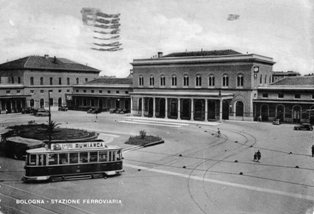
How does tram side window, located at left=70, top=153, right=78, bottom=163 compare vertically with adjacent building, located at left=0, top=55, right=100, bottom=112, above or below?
below

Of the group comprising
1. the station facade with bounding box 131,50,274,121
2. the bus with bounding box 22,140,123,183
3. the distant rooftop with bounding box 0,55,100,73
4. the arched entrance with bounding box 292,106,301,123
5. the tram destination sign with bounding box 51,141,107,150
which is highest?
the distant rooftop with bounding box 0,55,100,73

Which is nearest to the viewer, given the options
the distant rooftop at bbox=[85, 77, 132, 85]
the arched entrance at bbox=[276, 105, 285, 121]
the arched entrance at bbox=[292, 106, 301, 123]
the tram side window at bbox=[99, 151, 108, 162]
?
the tram side window at bbox=[99, 151, 108, 162]

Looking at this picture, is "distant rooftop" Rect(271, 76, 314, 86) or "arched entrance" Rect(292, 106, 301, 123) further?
"distant rooftop" Rect(271, 76, 314, 86)

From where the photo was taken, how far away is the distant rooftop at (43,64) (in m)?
57.6

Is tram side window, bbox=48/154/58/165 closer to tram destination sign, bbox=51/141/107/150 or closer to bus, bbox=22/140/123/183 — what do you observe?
bus, bbox=22/140/123/183

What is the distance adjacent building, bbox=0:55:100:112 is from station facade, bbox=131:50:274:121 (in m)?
17.1

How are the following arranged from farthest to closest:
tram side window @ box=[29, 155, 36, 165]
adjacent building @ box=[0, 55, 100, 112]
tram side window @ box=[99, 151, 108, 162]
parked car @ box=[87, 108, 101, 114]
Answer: parked car @ box=[87, 108, 101, 114] → adjacent building @ box=[0, 55, 100, 112] → tram side window @ box=[99, 151, 108, 162] → tram side window @ box=[29, 155, 36, 165]

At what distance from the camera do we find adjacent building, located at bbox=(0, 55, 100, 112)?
54.0 metres

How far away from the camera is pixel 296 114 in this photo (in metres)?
40.7

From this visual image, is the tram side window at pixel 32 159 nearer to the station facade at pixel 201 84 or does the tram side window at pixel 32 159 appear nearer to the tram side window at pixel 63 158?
the tram side window at pixel 63 158

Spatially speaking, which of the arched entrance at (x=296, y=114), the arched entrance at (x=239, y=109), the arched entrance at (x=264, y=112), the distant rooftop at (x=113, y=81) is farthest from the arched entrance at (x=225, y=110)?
the distant rooftop at (x=113, y=81)

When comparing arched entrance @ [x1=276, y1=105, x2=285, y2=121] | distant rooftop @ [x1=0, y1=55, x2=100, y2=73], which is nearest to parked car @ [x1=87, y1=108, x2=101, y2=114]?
distant rooftop @ [x1=0, y1=55, x2=100, y2=73]

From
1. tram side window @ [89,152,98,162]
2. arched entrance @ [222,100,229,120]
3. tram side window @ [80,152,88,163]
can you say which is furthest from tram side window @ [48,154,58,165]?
arched entrance @ [222,100,229,120]

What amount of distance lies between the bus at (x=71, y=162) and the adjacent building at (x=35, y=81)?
37.5m
